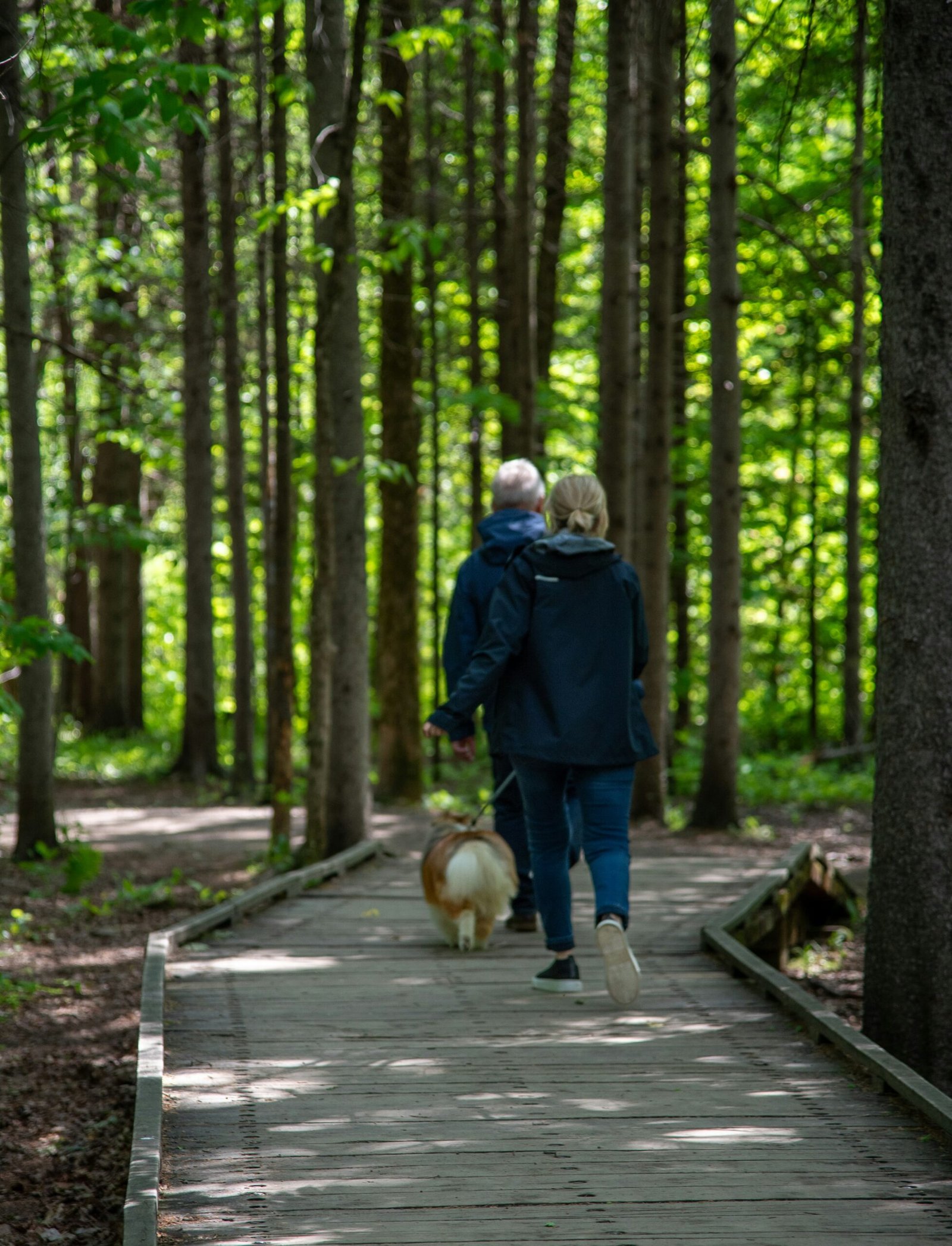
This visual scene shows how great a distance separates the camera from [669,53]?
12.2 m

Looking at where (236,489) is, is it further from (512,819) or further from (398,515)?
(512,819)

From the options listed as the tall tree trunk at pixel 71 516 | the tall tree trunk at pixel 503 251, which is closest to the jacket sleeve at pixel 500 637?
the tall tree trunk at pixel 71 516

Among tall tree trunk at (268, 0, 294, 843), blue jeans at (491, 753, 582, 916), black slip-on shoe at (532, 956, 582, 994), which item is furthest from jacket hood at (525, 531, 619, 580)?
tall tree trunk at (268, 0, 294, 843)

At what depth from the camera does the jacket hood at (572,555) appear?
5.41m

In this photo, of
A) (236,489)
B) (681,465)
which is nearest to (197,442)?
(236,489)

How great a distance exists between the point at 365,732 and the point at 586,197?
10195 millimetres

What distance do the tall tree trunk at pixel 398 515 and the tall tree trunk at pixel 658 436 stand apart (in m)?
2.74

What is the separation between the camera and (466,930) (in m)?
6.59

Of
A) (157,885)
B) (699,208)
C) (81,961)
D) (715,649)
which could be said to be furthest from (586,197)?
(81,961)

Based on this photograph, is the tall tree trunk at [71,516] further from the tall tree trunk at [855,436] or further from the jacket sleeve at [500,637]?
the tall tree trunk at [855,436]

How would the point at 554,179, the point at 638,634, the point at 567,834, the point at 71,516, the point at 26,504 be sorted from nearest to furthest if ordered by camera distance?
the point at 638,634 < the point at 567,834 < the point at 26,504 < the point at 71,516 < the point at 554,179

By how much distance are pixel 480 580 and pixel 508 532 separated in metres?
0.28

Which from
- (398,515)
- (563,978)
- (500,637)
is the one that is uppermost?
(398,515)

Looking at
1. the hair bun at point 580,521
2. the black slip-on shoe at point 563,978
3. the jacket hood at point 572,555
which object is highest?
the hair bun at point 580,521
